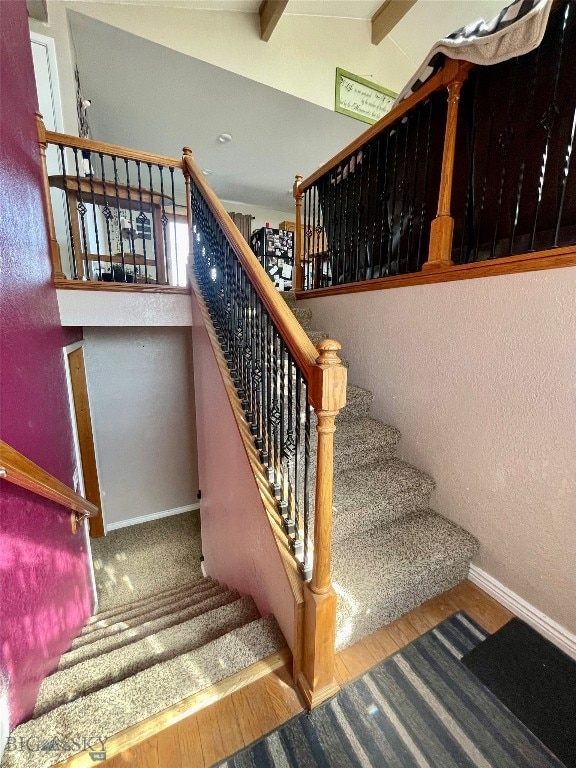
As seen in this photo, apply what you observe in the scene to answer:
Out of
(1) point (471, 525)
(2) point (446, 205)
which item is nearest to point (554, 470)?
(1) point (471, 525)

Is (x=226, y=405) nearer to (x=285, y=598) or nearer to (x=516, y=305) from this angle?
(x=285, y=598)

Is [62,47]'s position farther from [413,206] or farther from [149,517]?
[149,517]

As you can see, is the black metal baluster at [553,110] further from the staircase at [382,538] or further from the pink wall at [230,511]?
the pink wall at [230,511]

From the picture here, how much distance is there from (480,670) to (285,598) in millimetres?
738

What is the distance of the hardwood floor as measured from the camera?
3.18 feet

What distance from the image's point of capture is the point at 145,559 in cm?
344

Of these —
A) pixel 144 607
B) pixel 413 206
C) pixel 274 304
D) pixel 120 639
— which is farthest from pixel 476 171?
pixel 144 607

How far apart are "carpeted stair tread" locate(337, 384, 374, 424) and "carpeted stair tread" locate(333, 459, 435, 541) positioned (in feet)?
1.16

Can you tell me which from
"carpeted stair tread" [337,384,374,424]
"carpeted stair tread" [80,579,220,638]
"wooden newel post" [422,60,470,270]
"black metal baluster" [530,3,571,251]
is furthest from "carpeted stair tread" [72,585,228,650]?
"black metal baluster" [530,3,571,251]

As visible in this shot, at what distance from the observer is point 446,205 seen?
1.62 m

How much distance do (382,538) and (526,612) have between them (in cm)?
60

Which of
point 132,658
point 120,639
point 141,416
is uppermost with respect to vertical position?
point 141,416

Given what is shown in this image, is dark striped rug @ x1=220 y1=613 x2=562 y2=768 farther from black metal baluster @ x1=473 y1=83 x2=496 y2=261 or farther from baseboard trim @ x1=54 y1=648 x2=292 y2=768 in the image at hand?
black metal baluster @ x1=473 y1=83 x2=496 y2=261

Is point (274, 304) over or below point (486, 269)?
below
